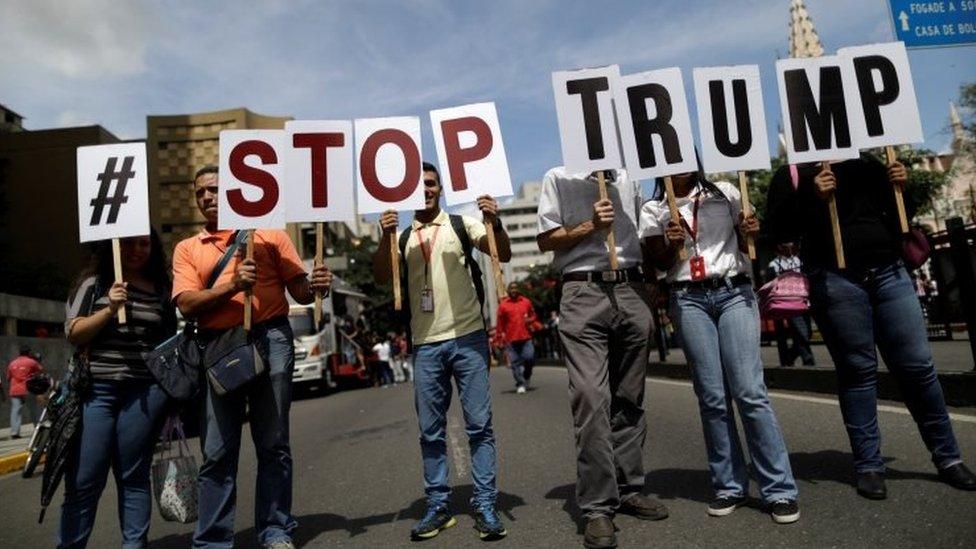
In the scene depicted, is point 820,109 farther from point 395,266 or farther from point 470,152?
point 395,266

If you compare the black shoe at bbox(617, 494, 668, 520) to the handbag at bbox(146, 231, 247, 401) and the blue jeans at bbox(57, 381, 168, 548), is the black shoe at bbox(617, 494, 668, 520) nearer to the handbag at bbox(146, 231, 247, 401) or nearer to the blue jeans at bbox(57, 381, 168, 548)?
the handbag at bbox(146, 231, 247, 401)

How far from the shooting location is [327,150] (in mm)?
4379

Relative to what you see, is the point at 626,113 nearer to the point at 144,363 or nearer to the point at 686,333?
the point at 686,333

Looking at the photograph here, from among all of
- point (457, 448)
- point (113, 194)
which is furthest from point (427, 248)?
point (457, 448)

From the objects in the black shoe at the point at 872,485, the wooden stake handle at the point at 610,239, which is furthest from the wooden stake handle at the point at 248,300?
the black shoe at the point at 872,485

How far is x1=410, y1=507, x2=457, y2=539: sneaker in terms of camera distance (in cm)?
390

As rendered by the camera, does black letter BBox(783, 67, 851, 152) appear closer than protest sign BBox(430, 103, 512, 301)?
Yes

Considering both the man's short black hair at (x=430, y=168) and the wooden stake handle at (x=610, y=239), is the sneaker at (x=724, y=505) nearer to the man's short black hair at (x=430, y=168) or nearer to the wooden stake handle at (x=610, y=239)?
the wooden stake handle at (x=610, y=239)

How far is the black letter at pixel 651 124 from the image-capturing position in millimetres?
4027

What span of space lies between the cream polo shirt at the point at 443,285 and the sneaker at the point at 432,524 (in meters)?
0.92

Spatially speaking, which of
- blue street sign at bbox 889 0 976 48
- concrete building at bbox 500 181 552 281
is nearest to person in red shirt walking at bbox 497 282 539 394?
blue street sign at bbox 889 0 976 48

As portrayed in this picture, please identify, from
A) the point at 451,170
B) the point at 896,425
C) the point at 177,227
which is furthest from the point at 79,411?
the point at 177,227

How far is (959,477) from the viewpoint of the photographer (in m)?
3.68

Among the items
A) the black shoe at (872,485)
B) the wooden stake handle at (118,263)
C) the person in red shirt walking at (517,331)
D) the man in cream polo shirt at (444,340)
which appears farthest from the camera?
the person in red shirt walking at (517,331)
